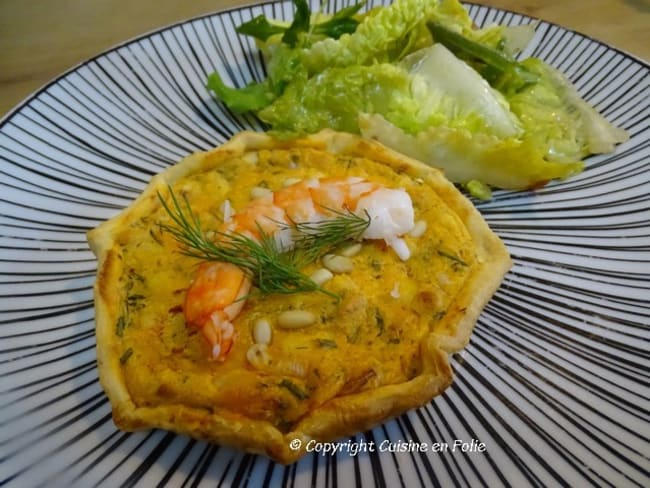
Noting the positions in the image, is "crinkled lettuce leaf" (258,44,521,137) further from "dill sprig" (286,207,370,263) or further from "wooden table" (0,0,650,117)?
"wooden table" (0,0,650,117)

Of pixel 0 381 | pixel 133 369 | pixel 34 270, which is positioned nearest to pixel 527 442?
pixel 133 369

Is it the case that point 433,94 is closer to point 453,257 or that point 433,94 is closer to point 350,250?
point 453,257

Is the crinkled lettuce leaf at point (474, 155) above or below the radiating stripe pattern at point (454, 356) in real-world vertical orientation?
above

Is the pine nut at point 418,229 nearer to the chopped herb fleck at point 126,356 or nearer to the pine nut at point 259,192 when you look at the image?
the pine nut at point 259,192

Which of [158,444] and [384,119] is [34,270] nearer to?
[158,444]

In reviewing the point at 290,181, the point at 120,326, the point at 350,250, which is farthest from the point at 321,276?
the point at 120,326

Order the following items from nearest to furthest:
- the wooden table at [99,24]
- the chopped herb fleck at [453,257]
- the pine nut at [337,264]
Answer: the pine nut at [337,264]
the chopped herb fleck at [453,257]
the wooden table at [99,24]

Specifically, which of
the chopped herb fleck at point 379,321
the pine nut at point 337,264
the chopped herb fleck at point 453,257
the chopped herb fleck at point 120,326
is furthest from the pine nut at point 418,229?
the chopped herb fleck at point 120,326
